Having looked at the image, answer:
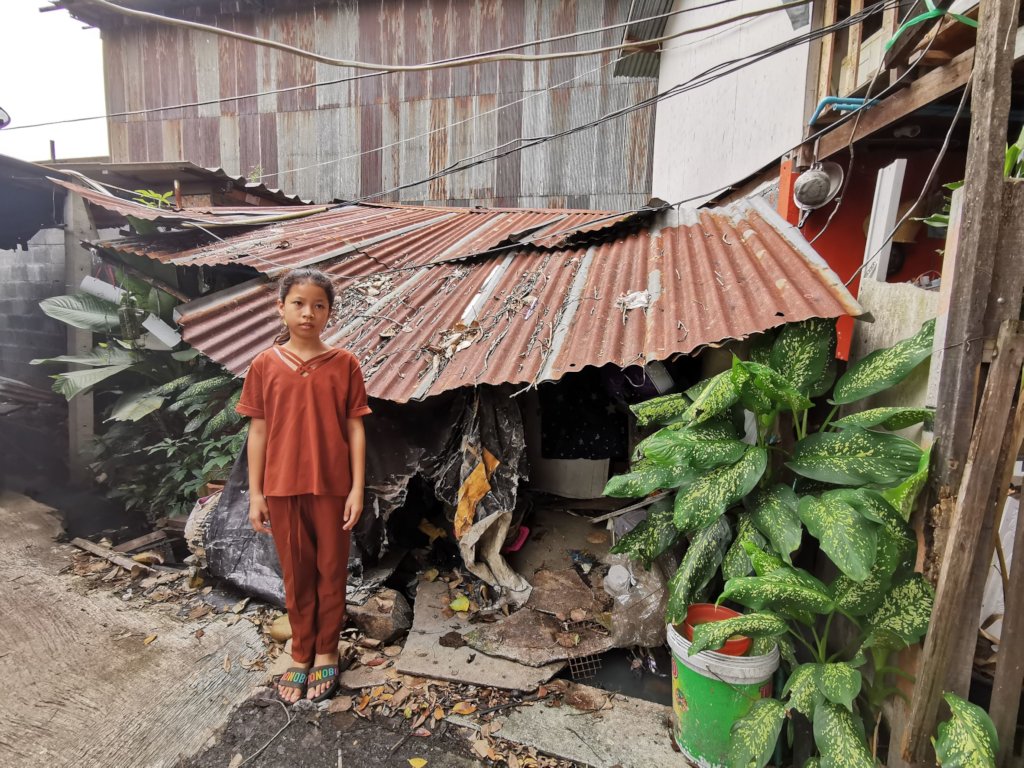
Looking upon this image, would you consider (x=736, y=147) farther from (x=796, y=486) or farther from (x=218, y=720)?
(x=218, y=720)

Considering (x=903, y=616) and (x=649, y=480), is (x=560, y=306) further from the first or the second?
(x=903, y=616)

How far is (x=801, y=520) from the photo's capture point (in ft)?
6.15

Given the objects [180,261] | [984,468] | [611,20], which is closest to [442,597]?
[984,468]

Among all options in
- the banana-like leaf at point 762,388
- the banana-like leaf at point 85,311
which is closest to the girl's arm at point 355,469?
the banana-like leaf at point 762,388

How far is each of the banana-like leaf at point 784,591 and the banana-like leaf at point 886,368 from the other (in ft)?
2.37

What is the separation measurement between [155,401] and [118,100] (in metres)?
9.01

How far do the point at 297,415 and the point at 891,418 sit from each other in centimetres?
246

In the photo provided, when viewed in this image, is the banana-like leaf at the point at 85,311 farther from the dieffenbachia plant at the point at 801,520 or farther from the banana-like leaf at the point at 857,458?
the banana-like leaf at the point at 857,458

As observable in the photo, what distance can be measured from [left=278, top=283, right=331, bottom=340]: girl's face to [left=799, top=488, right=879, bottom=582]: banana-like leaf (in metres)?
2.18

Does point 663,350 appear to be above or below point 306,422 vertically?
above

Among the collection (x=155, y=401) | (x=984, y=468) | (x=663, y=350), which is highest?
(x=663, y=350)

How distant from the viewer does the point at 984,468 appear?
1.46 meters

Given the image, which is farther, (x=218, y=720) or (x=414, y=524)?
(x=414, y=524)

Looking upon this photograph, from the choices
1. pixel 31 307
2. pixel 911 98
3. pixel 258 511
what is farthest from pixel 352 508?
pixel 31 307
